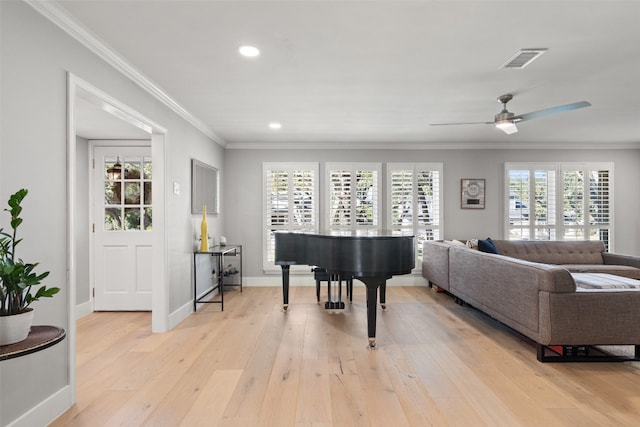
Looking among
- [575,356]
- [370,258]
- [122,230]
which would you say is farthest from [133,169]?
[575,356]

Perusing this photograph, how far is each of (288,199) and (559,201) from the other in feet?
15.0

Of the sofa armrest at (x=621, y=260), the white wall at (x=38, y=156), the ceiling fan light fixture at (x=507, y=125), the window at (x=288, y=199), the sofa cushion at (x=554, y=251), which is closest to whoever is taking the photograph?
the white wall at (x=38, y=156)

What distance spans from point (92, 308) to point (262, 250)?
2541 mm

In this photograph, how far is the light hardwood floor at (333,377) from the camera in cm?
221

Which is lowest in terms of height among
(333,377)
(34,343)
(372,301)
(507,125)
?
(333,377)

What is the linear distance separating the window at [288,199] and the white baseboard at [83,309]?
2.53m

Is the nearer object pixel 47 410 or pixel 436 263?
pixel 47 410

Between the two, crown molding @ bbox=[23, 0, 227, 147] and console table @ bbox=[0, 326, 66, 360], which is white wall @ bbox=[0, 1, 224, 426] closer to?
crown molding @ bbox=[23, 0, 227, 147]

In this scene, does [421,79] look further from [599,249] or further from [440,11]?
[599,249]

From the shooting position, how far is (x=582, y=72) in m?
3.22

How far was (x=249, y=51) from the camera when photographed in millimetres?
2752

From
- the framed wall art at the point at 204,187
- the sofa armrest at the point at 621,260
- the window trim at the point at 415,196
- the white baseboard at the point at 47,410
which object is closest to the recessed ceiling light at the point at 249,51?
the framed wall art at the point at 204,187

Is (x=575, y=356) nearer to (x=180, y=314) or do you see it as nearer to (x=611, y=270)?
(x=611, y=270)

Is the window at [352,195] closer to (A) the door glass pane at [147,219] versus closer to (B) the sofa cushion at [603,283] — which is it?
(A) the door glass pane at [147,219]
